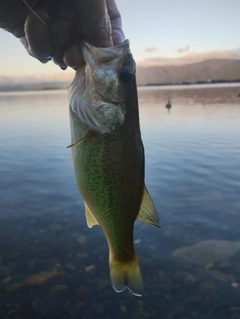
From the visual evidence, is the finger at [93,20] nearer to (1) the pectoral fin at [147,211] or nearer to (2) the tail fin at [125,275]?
(1) the pectoral fin at [147,211]

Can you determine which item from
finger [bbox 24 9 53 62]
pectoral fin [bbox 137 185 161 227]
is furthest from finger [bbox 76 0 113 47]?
pectoral fin [bbox 137 185 161 227]

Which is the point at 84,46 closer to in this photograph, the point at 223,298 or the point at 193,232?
the point at 223,298

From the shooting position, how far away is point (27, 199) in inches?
345

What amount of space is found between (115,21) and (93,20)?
73 cm

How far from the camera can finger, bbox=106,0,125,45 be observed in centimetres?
310

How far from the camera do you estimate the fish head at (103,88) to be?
8.34 feet

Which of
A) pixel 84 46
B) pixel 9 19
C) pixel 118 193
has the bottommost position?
pixel 118 193

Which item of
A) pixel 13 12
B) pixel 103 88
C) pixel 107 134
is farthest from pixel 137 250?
pixel 13 12

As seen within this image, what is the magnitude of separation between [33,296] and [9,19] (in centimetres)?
385

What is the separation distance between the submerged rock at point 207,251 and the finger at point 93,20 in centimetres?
422

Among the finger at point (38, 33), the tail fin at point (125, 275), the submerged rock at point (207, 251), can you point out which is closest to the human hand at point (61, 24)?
the finger at point (38, 33)

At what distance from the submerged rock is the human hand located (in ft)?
13.6

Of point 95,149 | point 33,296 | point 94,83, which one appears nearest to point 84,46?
point 94,83

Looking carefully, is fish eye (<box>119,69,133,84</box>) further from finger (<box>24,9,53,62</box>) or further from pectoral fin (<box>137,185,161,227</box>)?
pectoral fin (<box>137,185,161,227</box>)
